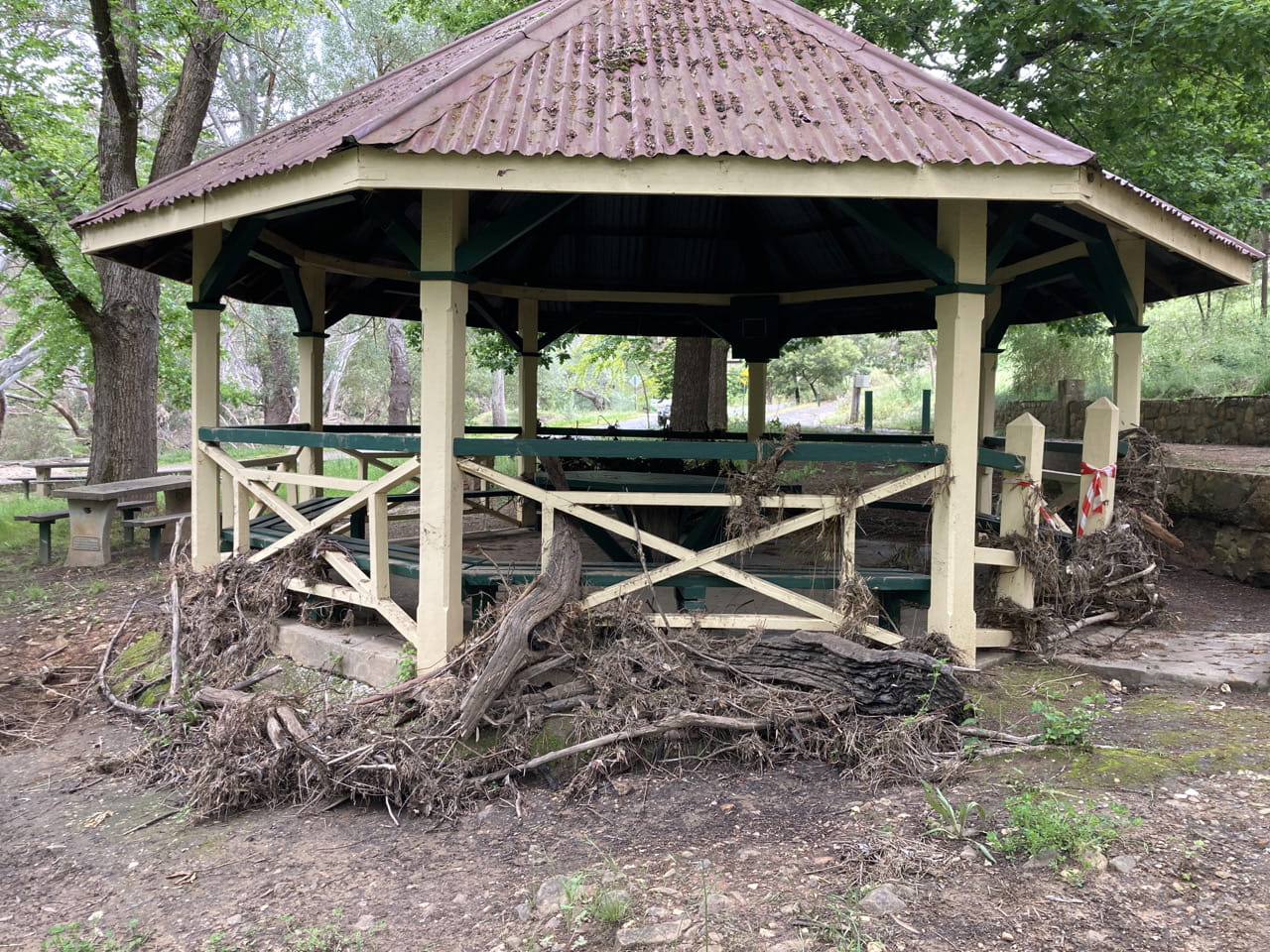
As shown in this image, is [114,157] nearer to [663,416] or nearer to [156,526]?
[156,526]

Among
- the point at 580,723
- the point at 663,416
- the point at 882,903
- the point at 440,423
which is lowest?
the point at 882,903

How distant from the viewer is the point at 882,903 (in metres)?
3.20

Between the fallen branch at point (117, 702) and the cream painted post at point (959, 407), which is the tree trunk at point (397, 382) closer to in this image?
the fallen branch at point (117, 702)

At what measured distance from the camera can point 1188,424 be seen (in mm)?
13602

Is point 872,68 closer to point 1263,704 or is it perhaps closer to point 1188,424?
point 1263,704

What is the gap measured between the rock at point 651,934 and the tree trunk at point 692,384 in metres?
10.4

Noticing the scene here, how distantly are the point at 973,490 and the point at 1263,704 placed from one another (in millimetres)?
2012

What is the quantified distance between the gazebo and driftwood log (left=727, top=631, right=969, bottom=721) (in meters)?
0.39

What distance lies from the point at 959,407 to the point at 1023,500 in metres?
0.94

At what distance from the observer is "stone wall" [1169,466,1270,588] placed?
7941 mm

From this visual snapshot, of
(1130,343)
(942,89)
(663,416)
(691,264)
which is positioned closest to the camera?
(942,89)

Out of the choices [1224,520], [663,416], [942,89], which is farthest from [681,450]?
[663,416]

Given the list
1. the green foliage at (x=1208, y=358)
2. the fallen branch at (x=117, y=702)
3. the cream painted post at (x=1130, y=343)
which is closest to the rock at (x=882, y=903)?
the fallen branch at (x=117, y=702)

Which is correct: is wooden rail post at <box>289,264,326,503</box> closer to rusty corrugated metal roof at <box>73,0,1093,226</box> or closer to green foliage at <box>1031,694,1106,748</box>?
rusty corrugated metal roof at <box>73,0,1093,226</box>
